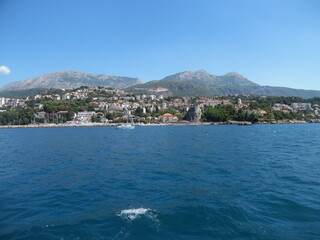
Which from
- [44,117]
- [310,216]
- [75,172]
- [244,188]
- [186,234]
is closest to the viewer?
[186,234]

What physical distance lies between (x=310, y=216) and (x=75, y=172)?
1078 cm

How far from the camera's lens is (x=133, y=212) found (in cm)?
677

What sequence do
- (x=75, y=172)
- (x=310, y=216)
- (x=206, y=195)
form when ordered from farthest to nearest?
1. (x=75, y=172)
2. (x=206, y=195)
3. (x=310, y=216)

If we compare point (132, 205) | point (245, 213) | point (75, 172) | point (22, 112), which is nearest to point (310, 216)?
point (245, 213)

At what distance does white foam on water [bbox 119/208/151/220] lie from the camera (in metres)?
6.54

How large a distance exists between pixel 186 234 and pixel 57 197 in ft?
17.5

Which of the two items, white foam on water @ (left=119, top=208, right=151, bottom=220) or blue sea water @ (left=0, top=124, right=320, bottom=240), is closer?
blue sea water @ (left=0, top=124, right=320, bottom=240)

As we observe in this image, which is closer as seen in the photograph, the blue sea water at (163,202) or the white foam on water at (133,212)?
the blue sea water at (163,202)

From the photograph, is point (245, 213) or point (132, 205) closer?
point (245, 213)

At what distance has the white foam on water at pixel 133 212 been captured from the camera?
6543 millimetres

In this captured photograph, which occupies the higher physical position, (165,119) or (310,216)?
(310,216)

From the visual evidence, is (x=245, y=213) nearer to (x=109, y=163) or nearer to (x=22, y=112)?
(x=109, y=163)

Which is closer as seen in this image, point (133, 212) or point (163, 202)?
point (133, 212)

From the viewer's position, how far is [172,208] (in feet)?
23.2
